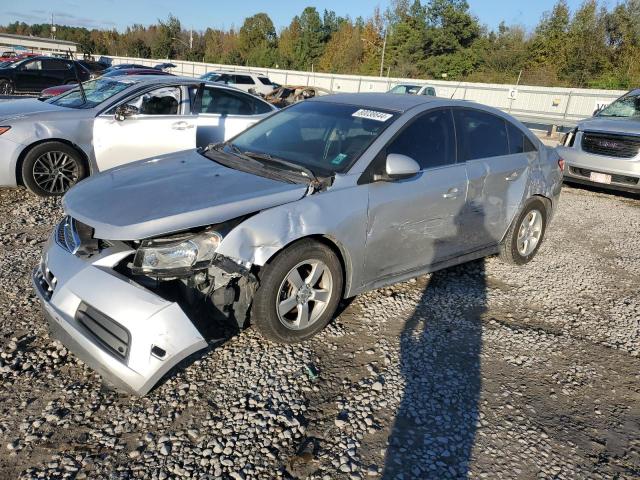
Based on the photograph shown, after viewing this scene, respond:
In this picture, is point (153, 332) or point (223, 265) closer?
point (153, 332)

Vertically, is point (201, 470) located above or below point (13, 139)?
below

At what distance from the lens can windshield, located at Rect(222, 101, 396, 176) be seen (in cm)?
378

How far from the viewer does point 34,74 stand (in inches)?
→ 775

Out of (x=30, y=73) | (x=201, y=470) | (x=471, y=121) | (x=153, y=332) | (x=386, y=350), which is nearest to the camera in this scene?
(x=201, y=470)

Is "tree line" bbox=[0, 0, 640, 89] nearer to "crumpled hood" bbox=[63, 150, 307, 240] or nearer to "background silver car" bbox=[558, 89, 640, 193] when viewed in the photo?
"background silver car" bbox=[558, 89, 640, 193]

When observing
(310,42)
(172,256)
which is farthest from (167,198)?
(310,42)

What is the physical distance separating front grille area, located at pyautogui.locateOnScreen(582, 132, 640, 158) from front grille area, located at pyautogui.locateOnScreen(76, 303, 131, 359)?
27.8 feet

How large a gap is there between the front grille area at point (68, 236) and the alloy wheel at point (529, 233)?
410cm

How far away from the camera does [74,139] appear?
Result: 252 inches

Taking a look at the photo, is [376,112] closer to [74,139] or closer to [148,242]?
[148,242]

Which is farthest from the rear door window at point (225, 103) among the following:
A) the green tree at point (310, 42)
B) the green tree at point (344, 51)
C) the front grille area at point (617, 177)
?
the green tree at point (310, 42)

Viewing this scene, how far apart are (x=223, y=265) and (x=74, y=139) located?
4.48 metres

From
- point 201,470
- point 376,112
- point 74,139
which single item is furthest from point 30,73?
point 201,470

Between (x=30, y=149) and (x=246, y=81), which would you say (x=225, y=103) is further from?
(x=246, y=81)
